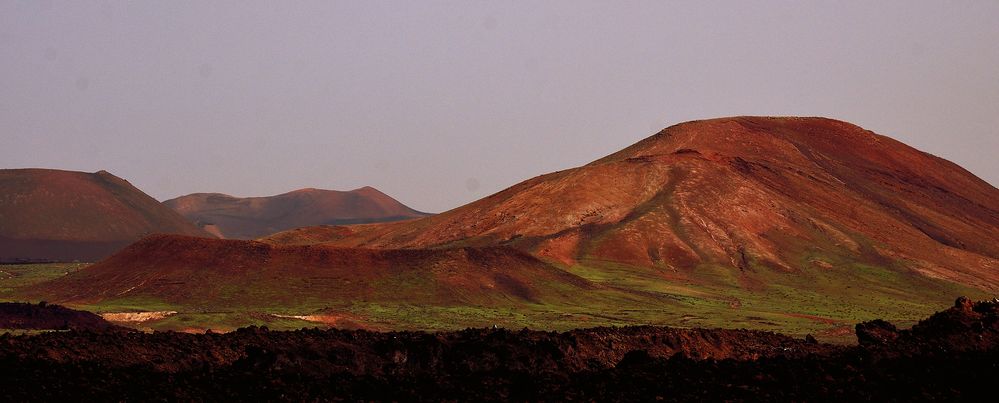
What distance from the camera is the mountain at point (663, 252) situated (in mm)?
82875

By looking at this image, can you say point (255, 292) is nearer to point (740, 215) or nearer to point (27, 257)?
point (740, 215)

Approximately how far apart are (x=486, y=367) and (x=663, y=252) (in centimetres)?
8645

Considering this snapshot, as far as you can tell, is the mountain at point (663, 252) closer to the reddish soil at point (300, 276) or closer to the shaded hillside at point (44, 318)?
the reddish soil at point (300, 276)

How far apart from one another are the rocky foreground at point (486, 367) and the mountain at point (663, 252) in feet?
93.4

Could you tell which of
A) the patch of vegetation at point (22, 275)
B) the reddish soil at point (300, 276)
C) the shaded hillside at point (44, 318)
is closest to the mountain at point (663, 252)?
the reddish soil at point (300, 276)

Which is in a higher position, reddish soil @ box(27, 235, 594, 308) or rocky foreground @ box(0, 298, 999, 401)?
reddish soil @ box(27, 235, 594, 308)

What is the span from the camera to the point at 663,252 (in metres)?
118

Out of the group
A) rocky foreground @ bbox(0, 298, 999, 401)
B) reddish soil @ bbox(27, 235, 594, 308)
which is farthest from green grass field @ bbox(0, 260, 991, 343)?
rocky foreground @ bbox(0, 298, 999, 401)

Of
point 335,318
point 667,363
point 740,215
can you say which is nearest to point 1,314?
point 335,318

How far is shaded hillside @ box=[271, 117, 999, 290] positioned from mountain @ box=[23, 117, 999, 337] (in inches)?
13.4

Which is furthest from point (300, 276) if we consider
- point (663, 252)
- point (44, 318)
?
point (663, 252)

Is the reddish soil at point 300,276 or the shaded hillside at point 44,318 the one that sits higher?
the reddish soil at point 300,276

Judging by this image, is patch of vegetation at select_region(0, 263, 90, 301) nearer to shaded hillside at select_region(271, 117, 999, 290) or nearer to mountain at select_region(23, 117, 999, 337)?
mountain at select_region(23, 117, 999, 337)

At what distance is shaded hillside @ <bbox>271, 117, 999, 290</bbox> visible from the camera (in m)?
118
